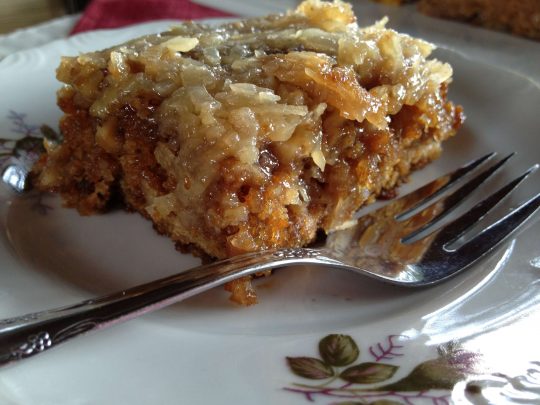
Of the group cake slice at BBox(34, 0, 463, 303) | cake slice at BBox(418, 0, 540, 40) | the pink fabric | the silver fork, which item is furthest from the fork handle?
cake slice at BBox(418, 0, 540, 40)

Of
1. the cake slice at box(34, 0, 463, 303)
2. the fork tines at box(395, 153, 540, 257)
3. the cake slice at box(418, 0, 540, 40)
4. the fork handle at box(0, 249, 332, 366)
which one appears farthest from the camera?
the cake slice at box(418, 0, 540, 40)

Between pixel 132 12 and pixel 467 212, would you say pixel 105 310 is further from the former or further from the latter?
pixel 132 12

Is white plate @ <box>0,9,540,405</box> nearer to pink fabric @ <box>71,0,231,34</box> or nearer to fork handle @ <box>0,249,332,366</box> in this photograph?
fork handle @ <box>0,249,332,366</box>

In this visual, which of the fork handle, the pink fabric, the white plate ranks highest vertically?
the pink fabric

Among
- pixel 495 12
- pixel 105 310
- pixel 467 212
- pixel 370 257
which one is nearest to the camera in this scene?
pixel 105 310

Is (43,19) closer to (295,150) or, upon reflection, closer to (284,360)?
(295,150)

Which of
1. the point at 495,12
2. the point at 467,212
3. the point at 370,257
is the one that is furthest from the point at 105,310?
the point at 495,12
